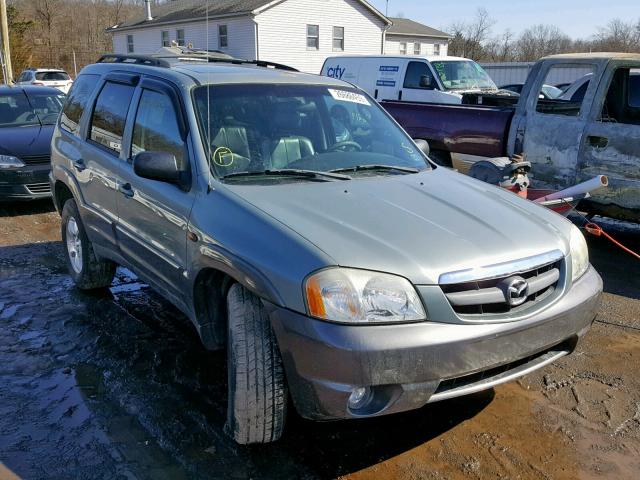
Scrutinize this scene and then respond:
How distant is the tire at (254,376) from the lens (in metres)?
2.87

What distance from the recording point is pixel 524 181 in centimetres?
574

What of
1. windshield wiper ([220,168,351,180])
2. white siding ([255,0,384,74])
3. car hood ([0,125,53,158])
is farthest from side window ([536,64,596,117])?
white siding ([255,0,384,74])

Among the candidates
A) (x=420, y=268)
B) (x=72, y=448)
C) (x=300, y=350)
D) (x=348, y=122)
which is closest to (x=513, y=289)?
(x=420, y=268)

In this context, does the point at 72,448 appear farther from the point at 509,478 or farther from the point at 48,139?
the point at 48,139

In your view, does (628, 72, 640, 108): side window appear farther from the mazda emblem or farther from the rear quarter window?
the rear quarter window

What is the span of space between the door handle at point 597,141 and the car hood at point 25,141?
669 cm

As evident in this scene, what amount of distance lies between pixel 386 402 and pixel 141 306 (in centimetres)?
293

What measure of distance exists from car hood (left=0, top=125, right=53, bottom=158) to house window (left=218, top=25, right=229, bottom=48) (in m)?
24.3

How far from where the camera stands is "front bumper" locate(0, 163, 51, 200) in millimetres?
7992

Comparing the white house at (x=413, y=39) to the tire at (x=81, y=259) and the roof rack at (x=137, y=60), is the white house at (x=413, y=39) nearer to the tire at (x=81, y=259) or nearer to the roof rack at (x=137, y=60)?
the roof rack at (x=137, y=60)

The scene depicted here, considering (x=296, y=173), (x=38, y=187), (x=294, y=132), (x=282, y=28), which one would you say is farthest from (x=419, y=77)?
(x=282, y=28)

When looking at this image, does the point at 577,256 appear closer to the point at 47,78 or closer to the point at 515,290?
the point at 515,290

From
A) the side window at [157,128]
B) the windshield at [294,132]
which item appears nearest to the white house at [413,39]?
the windshield at [294,132]

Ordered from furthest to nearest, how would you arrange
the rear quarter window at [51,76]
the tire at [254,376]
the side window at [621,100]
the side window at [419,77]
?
the rear quarter window at [51,76]
the side window at [419,77]
the side window at [621,100]
the tire at [254,376]
